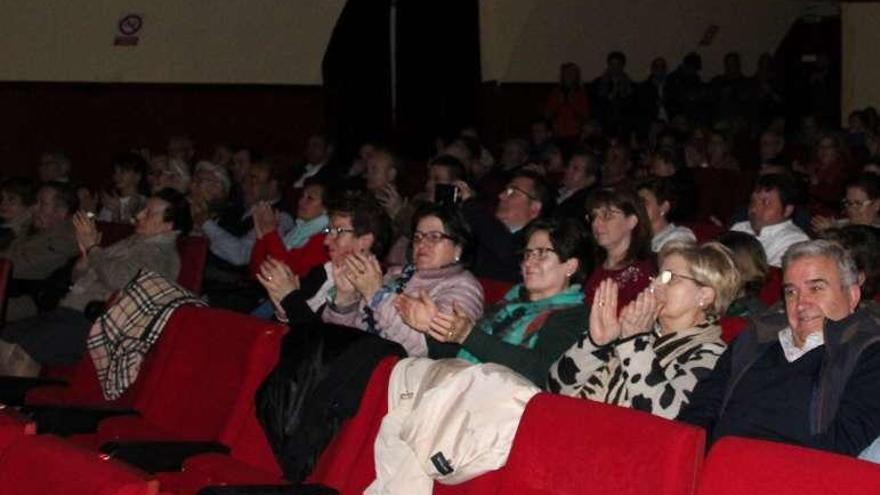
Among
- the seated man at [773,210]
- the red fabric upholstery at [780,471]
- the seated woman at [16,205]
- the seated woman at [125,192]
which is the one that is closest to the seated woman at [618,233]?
the seated man at [773,210]

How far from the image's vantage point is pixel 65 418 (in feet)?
15.8

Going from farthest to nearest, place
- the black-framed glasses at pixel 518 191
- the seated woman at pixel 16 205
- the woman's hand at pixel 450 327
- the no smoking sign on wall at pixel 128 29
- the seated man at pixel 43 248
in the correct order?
the no smoking sign on wall at pixel 128 29 → the seated woman at pixel 16 205 → the seated man at pixel 43 248 → the black-framed glasses at pixel 518 191 → the woman's hand at pixel 450 327

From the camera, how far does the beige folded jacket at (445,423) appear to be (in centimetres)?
355

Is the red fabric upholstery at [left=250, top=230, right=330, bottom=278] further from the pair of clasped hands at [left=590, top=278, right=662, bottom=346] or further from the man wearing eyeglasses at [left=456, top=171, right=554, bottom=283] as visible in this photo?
the pair of clasped hands at [left=590, top=278, right=662, bottom=346]

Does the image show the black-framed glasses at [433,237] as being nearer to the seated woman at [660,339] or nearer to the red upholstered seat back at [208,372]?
the red upholstered seat back at [208,372]

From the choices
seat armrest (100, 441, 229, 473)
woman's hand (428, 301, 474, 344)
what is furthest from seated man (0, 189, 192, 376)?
woman's hand (428, 301, 474, 344)

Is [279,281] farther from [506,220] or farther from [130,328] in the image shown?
[506,220]

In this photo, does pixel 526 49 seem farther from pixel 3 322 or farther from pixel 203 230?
pixel 3 322

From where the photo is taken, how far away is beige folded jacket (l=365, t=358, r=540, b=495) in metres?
3.55

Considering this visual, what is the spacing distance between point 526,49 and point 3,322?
862 cm

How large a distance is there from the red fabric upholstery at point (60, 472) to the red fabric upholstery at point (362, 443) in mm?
1077

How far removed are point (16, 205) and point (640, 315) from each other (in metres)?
5.17

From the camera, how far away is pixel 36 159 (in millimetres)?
11898

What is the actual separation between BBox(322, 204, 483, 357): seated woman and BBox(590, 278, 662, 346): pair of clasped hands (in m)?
0.75
